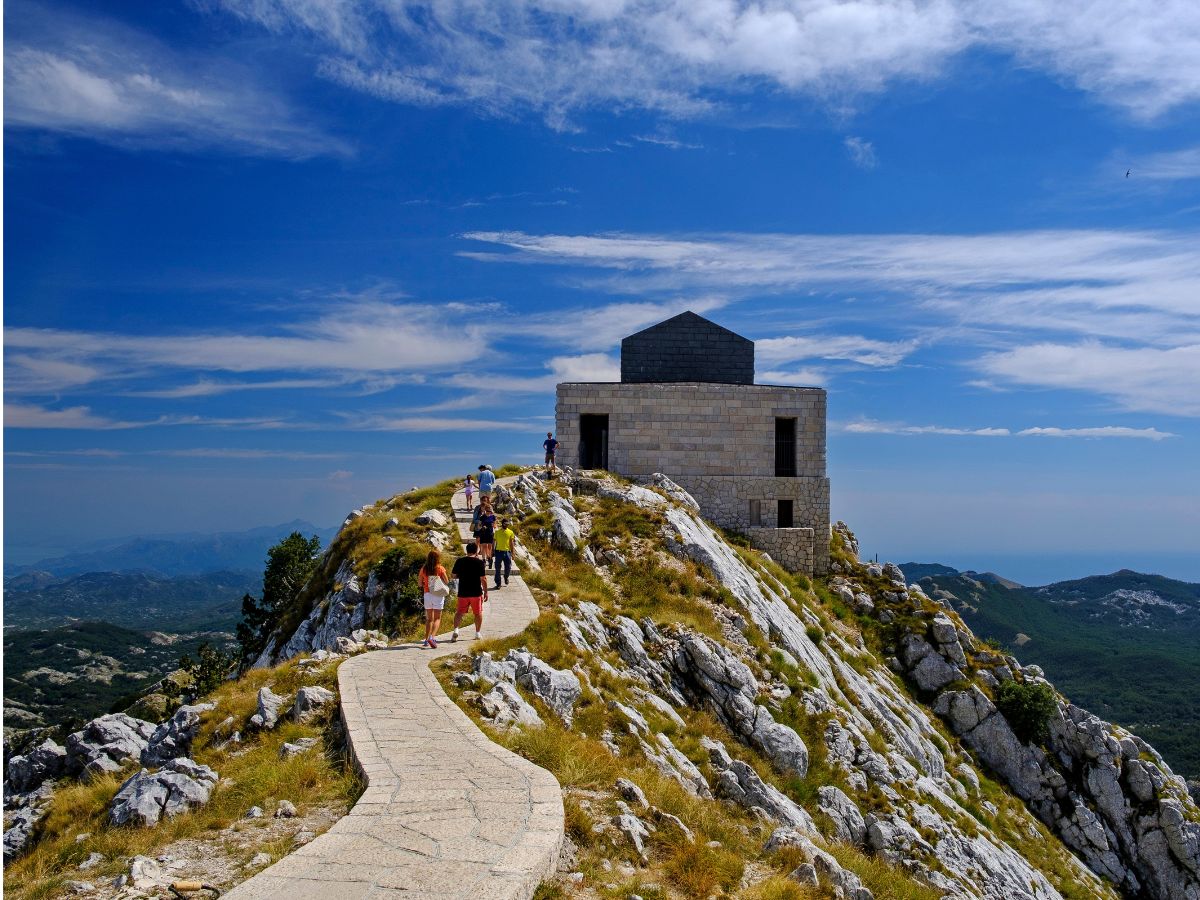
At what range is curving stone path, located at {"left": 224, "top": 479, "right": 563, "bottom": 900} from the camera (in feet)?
23.4

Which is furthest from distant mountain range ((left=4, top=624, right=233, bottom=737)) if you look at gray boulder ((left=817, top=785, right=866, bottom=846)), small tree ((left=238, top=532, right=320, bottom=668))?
gray boulder ((left=817, top=785, right=866, bottom=846))

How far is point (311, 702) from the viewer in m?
12.7

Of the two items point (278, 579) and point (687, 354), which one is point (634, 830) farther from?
point (278, 579)

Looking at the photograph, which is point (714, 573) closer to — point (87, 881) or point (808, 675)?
point (808, 675)

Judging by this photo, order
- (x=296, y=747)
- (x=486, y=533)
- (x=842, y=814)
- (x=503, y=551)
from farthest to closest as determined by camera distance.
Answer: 1. (x=486, y=533)
2. (x=503, y=551)
3. (x=842, y=814)
4. (x=296, y=747)

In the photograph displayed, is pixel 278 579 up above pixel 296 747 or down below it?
below

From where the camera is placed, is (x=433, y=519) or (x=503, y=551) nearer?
(x=503, y=551)

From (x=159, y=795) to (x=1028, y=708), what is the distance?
1053 inches

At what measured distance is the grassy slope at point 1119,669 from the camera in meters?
116

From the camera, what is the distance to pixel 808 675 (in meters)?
21.9

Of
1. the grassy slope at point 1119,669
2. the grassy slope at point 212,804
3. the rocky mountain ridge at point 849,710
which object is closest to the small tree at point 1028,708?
the rocky mountain ridge at point 849,710

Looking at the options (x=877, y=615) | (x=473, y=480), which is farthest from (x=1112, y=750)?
(x=473, y=480)

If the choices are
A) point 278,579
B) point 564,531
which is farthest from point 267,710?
point 278,579

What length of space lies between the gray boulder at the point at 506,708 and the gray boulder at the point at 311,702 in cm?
235
